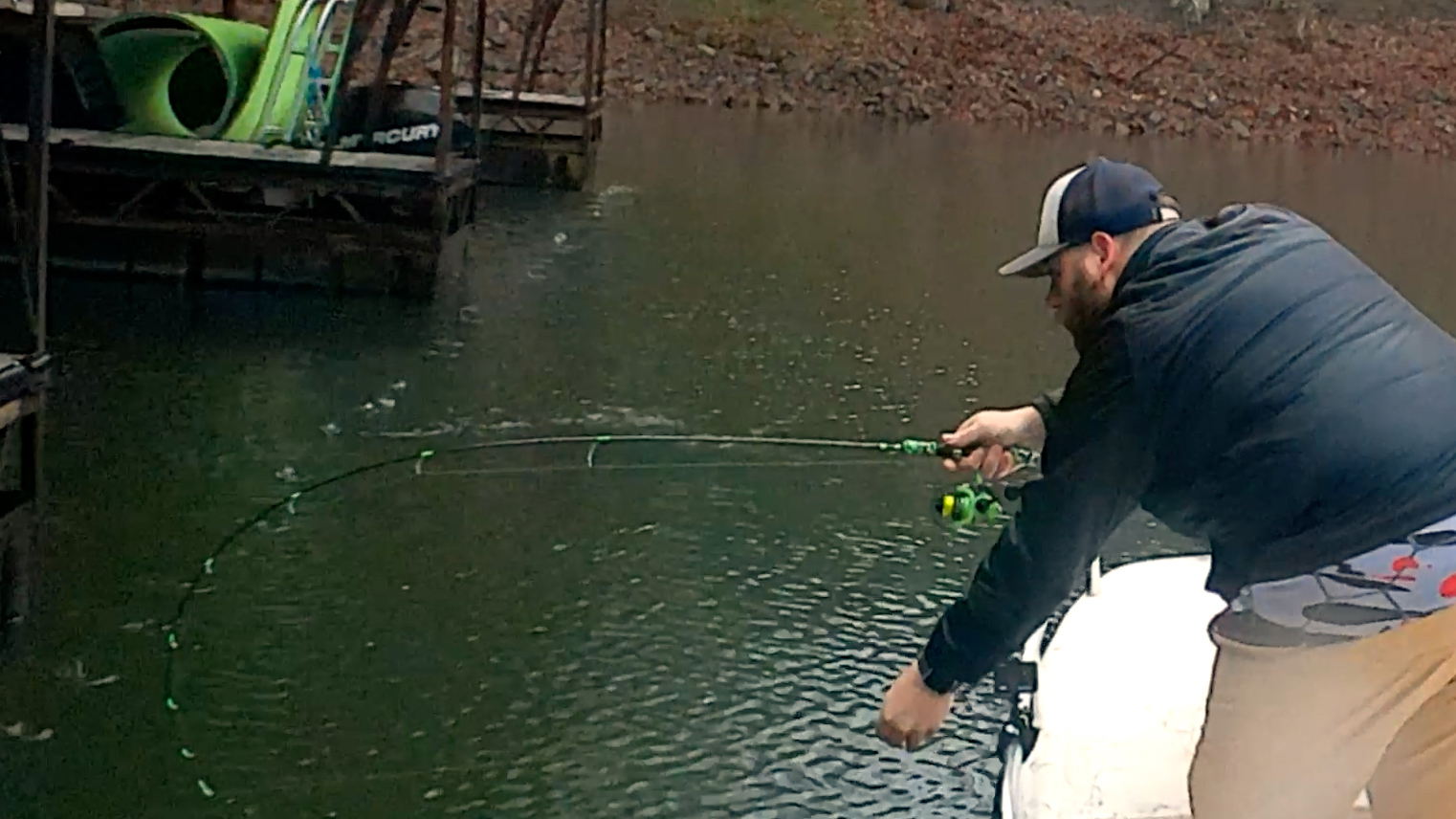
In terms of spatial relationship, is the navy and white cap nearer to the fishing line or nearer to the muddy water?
the fishing line

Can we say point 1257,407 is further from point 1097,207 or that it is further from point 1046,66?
point 1046,66

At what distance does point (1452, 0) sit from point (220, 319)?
123 ft

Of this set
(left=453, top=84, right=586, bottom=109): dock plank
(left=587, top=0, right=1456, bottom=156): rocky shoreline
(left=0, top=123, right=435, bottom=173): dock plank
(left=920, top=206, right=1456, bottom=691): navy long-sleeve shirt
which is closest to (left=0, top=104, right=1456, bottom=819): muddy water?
(left=0, top=123, right=435, bottom=173): dock plank

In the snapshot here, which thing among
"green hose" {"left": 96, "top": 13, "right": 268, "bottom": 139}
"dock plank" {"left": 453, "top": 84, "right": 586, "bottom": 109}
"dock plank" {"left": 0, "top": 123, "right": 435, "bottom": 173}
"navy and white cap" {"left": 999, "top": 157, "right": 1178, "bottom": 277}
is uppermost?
"navy and white cap" {"left": 999, "top": 157, "right": 1178, "bottom": 277}

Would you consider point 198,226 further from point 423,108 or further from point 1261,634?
point 1261,634

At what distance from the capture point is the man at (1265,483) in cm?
256

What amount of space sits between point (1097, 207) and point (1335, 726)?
0.91 metres

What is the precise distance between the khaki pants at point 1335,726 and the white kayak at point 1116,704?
81 cm

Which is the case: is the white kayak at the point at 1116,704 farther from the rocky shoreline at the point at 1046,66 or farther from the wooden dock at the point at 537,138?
the rocky shoreline at the point at 1046,66

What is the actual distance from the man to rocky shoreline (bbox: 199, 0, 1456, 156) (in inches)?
962

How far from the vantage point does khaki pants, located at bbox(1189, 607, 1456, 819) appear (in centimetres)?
267

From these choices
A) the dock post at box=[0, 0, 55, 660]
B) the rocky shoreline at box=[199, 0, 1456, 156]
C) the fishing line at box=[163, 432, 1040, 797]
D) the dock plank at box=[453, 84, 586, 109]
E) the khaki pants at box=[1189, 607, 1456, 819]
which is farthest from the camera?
the rocky shoreline at box=[199, 0, 1456, 156]

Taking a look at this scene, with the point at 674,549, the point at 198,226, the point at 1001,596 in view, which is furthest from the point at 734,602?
the point at 198,226

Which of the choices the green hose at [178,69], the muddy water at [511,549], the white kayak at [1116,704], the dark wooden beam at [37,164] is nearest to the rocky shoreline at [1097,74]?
the green hose at [178,69]
